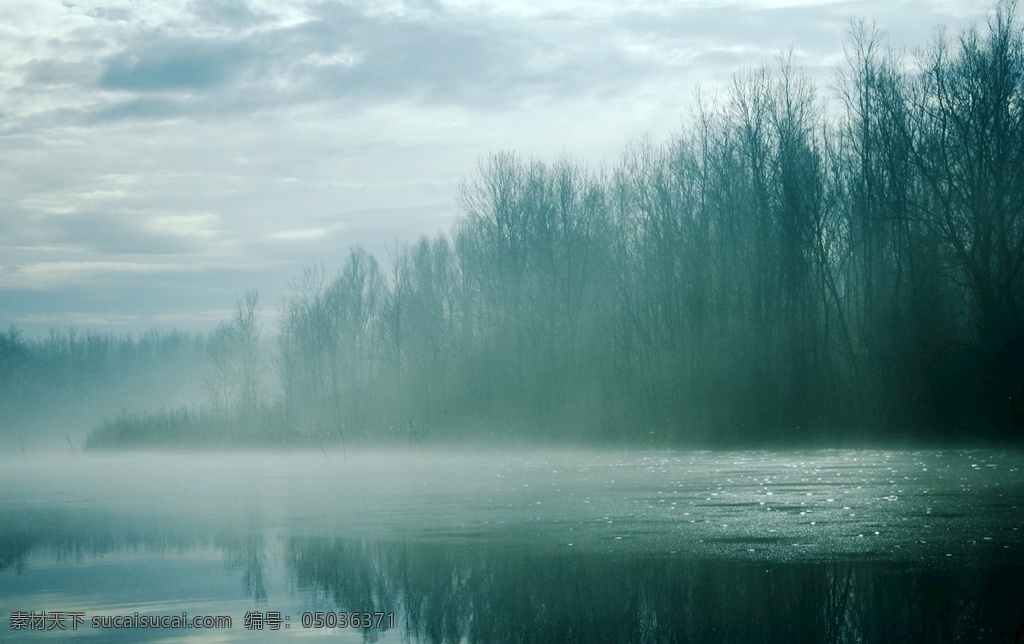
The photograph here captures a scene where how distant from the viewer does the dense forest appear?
31516 millimetres

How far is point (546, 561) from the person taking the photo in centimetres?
977

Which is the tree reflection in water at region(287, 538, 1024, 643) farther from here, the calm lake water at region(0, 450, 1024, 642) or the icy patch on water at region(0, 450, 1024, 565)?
the icy patch on water at region(0, 450, 1024, 565)

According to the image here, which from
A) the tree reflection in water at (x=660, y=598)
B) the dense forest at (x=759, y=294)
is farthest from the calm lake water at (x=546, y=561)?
the dense forest at (x=759, y=294)

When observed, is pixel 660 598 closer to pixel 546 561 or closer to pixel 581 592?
pixel 581 592

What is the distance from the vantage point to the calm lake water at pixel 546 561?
7219 mm

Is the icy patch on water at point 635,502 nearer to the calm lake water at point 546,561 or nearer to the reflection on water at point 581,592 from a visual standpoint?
the calm lake water at point 546,561

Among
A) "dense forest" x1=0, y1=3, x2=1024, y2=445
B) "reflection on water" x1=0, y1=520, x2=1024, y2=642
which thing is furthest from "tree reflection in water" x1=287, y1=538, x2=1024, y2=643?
"dense forest" x1=0, y1=3, x2=1024, y2=445

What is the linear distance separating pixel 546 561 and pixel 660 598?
2.09 metres

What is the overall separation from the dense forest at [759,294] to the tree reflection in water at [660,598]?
22191 mm

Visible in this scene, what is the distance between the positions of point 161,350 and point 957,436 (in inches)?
4514

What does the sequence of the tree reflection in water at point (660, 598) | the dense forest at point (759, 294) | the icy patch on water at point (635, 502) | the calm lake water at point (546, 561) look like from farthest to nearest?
the dense forest at point (759, 294)
the icy patch on water at point (635, 502)
the calm lake water at point (546, 561)
the tree reflection in water at point (660, 598)

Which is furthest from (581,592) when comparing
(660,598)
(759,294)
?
(759,294)

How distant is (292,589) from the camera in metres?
8.88

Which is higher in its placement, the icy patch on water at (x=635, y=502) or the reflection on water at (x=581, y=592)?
the reflection on water at (x=581, y=592)
